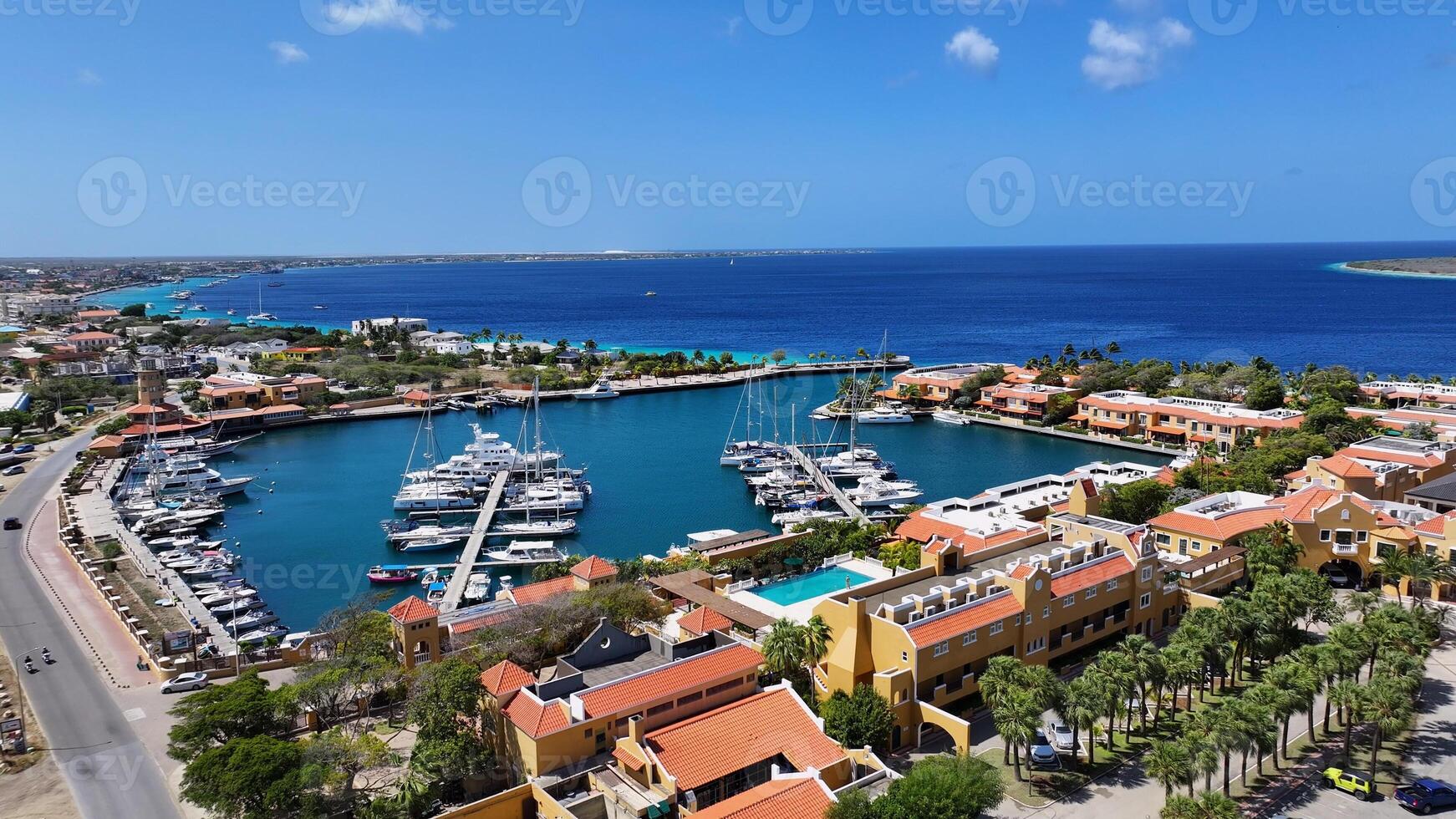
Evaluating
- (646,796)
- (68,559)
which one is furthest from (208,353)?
(646,796)

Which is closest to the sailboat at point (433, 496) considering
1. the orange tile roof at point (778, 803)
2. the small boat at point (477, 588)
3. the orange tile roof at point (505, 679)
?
the small boat at point (477, 588)

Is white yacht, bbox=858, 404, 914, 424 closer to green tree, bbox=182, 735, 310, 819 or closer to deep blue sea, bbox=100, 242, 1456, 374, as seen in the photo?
deep blue sea, bbox=100, 242, 1456, 374

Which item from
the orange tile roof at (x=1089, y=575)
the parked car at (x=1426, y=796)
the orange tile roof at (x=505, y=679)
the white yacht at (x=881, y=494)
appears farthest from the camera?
the white yacht at (x=881, y=494)

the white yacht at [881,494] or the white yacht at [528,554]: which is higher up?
the white yacht at [881,494]

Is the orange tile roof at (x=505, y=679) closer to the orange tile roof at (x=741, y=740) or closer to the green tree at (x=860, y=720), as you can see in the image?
the orange tile roof at (x=741, y=740)

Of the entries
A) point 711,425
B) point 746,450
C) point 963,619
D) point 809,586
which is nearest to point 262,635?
point 809,586

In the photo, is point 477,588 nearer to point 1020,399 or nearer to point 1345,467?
point 1345,467
